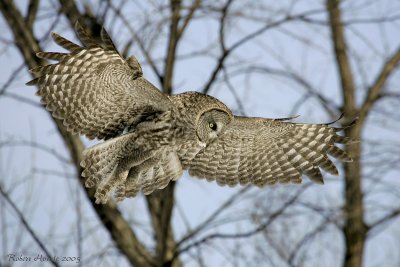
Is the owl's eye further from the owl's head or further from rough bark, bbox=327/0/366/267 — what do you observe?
rough bark, bbox=327/0/366/267

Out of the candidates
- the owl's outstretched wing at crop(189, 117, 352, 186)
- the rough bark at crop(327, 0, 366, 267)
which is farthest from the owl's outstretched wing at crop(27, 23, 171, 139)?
the rough bark at crop(327, 0, 366, 267)

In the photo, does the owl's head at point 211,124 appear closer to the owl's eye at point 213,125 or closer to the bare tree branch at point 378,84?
the owl's eye at point 213,125

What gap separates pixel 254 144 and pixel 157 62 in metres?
2.39

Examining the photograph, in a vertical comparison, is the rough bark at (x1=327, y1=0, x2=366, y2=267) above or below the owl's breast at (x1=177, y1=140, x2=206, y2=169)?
below

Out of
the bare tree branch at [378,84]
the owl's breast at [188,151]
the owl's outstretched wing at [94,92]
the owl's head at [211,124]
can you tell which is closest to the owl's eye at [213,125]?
the owl's head at [211,124]

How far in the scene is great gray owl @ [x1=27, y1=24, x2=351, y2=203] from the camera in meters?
6.70

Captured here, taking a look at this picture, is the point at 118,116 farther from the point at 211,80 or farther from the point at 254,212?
the point at 254,212

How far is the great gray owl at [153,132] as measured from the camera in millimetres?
6703

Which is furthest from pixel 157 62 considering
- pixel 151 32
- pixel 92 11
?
pixel 92 11

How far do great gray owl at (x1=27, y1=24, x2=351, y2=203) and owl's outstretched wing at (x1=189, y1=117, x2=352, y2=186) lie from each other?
0.03 feet

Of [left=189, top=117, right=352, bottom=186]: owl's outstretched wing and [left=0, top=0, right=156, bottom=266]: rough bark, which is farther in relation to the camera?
[left=0, top=0, right=156, bottom=266]: rough bark

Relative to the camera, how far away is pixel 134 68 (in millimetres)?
6508

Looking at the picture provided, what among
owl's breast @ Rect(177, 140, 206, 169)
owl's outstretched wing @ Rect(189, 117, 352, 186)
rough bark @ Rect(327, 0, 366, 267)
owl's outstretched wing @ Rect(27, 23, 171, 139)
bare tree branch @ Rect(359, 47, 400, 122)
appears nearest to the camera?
owl's outstretched wing @ Rect(27, 23, 171, 139)

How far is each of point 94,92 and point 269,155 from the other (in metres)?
1.96
